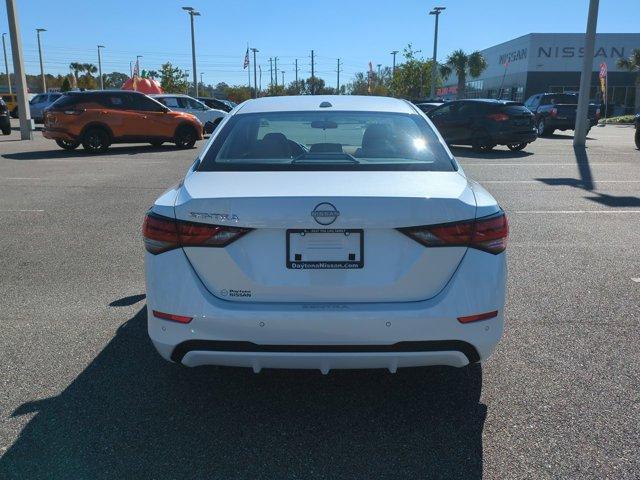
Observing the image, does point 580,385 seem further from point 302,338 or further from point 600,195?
point 600,195

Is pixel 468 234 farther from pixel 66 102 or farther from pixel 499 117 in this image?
pixel 66 102

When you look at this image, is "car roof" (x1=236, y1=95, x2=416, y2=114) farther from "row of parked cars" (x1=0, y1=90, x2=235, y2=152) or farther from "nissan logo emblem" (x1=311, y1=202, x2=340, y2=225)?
"row of parked cars" (x1=0, y1=90, x2=235, y2=152)

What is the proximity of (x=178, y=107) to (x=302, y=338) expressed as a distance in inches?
915

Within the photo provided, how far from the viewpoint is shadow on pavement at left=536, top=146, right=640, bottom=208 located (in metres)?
9.59

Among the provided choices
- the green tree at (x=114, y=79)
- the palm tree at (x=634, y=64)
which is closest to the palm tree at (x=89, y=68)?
the green tree at (x=114, y=79)

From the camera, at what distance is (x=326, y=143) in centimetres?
404

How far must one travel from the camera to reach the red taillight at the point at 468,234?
2793mm

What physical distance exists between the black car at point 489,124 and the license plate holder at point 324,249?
16.1 meters

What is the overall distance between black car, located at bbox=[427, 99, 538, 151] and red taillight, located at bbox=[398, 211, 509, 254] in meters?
15.8

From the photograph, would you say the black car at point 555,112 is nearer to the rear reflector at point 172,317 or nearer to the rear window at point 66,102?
the rear window at point 66,102

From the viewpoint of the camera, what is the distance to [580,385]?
3.51 meters

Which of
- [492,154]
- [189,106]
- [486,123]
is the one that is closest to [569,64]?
[189,106]

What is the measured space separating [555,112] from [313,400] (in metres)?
25.1

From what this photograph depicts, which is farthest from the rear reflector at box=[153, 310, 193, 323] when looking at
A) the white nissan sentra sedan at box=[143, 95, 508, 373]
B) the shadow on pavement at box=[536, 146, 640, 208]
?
the shadow on pavement at box=[536, 146, 640, 208]
